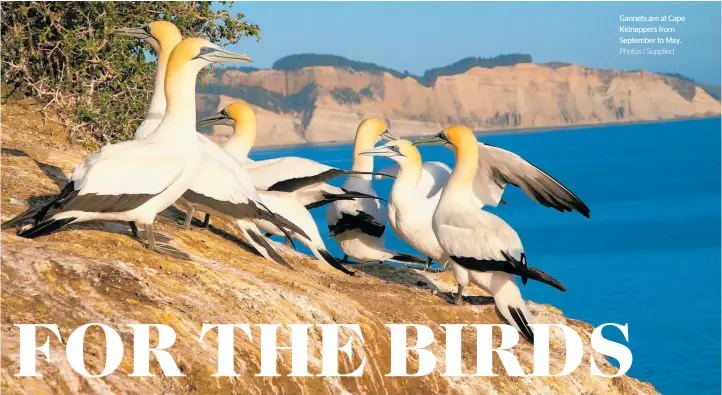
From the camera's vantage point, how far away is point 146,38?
36.0 ft

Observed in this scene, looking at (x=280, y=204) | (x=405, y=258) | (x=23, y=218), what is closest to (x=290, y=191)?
(x=280, y=204)

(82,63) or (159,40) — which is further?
(82,63)

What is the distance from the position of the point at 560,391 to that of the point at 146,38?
5.25 m

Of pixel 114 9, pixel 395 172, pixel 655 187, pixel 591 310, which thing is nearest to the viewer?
pixel 395 172

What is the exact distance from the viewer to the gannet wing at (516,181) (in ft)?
33.3

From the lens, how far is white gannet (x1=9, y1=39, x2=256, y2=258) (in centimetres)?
765

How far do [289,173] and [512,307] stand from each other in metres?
2.50

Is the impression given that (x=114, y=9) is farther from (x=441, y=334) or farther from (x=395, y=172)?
(x=441, y=334)

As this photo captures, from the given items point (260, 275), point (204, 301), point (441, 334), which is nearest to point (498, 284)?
point (441, 334)

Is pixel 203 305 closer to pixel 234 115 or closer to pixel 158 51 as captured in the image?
pixel 158 51

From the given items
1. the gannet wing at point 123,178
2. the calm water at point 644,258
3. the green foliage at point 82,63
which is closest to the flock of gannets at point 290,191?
the gannet wing at point 123,178

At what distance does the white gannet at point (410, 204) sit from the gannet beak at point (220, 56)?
8.03 feet

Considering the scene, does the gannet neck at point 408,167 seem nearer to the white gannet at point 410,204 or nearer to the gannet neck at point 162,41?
the white gannet at point 410,204

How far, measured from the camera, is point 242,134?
449 inches
